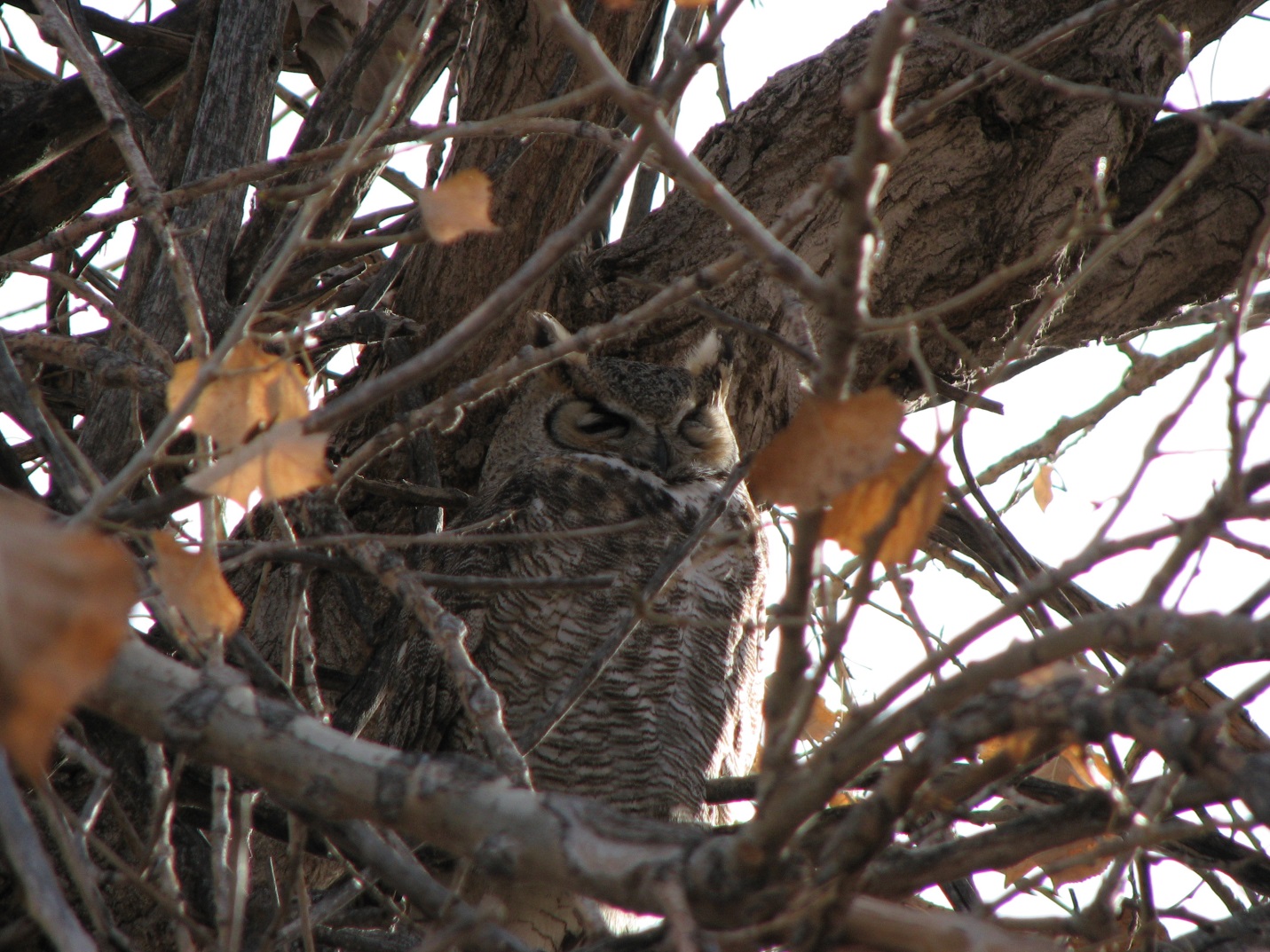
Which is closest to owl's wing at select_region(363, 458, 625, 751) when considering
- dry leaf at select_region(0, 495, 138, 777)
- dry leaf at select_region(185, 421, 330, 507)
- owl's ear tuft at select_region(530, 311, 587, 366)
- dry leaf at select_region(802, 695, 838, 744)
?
owl's ear tuft at select_region(530, 311, 587, 366)

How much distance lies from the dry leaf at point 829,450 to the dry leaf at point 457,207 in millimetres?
497

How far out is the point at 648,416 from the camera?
2697mm

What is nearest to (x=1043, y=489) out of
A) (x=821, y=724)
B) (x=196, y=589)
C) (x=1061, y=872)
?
(x=821, y=724)

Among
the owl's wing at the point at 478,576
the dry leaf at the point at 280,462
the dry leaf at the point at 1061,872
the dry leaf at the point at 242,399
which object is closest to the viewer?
the dry leaf at the point at 280,462

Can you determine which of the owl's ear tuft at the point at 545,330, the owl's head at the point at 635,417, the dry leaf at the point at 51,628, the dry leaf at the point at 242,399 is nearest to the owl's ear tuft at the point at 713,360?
the owl's head at the point at 635,417

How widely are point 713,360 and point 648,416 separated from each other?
213mm

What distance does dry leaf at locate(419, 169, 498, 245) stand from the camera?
1213 mm

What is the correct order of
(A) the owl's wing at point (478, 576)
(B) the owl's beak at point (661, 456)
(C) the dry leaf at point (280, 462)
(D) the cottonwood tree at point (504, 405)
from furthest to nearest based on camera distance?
1. (B) the owl's beak at point (661, 456)
2. (A) the owl's wing at point (478, 576)
3. (C) the dry leaf at point (280, 462)
4. (D) the cottonwood tree at point (504, 405)

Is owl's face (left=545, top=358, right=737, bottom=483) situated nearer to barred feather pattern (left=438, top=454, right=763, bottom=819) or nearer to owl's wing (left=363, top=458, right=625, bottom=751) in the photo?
owl's wing (left=363, top=458, right=625, bottom=751)

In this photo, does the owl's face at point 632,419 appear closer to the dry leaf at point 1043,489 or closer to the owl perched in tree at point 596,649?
the owl perched in tree at point 596,649

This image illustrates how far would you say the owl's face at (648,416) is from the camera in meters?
2.68

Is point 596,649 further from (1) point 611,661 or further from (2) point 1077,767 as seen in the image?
(2) point 1077,767

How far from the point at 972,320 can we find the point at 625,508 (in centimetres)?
87

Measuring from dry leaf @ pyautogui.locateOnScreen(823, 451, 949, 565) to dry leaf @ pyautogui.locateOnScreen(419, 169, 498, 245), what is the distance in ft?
1.63
